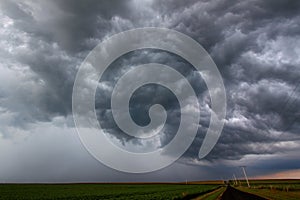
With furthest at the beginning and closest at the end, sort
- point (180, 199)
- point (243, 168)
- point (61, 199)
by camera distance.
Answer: point (243, 168), point (61, 199), point (180, 199)

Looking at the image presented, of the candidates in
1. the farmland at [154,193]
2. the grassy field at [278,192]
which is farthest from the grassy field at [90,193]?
the grassy field at [278,192]

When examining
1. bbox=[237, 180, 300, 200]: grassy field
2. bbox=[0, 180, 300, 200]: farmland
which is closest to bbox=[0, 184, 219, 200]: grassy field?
bbox=[0, 180, 300, 200]: farmland

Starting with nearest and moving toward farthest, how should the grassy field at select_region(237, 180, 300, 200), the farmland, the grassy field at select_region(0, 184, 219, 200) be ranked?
the grassy field at select_region(237, 180, 300, 200) → the farmland → the grassy field at select_region(0, 184, 219, 200)

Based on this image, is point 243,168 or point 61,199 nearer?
point 61,199

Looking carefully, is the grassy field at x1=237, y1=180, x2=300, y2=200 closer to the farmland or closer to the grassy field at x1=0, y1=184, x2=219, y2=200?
the farmland

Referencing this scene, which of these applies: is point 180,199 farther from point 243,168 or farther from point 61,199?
point 243,168

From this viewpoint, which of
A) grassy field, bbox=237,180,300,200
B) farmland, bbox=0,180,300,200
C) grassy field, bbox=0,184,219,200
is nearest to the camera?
grassy field, bbox=237,180,300,200

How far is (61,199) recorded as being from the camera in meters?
47.5

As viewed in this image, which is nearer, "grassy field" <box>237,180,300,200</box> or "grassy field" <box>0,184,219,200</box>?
"grassy field" <box>237,180,300,200</box>

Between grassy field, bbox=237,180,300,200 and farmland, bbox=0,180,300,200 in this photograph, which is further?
farmland, bbox=0,180,300,200

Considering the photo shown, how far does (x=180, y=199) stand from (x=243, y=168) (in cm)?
8114

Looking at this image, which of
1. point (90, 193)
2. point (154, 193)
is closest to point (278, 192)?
point (154, 193)

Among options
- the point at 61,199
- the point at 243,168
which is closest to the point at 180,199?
the point at 61,199

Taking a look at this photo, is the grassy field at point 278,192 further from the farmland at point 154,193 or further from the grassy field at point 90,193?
the grassy field at point 90,193
